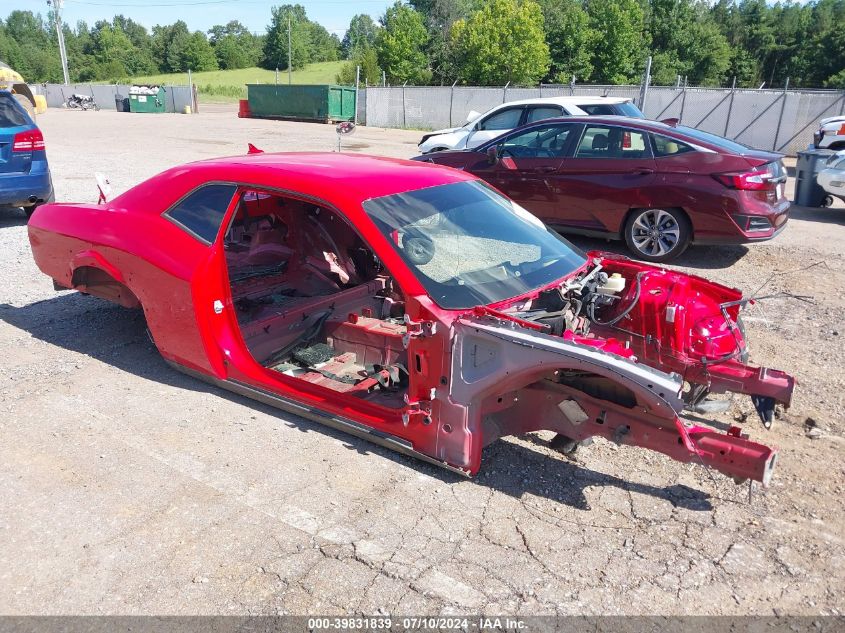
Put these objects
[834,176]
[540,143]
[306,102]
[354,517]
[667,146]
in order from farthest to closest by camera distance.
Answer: [306,102], [834,176], [540,143], [667,146], [354,517]

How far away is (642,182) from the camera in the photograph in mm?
7512

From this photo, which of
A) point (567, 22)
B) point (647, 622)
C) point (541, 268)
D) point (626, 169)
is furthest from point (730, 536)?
point (567, 22)

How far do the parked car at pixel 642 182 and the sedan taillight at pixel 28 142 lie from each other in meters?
5.82

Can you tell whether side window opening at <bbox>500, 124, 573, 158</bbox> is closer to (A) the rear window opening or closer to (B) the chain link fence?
(A) the rear window opening

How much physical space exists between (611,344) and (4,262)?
6.98 metres

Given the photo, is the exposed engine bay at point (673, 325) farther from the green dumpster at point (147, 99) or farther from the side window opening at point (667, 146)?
the green dumpster at point (147, 99)

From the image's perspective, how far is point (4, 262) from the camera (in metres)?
7.20

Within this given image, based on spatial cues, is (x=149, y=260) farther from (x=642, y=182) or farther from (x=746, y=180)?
(x=746, y=180)

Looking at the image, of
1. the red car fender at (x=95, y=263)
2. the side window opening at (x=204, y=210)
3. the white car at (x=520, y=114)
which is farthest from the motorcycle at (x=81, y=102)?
the side window opening at (x=204, y=210)

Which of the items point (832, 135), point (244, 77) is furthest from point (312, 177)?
point (244, 77)

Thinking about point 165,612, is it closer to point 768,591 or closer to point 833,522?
point 768,591

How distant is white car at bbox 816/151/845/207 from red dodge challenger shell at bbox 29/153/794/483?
28.0 ft

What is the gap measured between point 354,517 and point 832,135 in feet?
47.1

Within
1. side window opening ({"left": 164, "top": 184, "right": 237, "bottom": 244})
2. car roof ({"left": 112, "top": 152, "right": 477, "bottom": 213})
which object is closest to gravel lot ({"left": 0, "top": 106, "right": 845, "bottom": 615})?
side window opening ({"left": 164, "top": 184, "right": 237, "bottom": 244})
